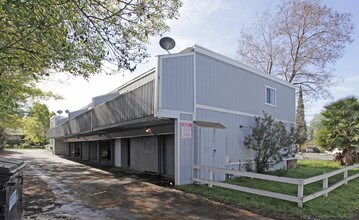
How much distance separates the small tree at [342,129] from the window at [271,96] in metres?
4.66

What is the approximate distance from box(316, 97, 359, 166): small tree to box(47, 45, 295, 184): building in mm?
2460

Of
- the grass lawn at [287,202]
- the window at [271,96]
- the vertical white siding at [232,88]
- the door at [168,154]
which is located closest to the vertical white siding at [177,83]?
the vertical white siding at [232,88]

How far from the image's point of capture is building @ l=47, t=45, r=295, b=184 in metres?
11.3

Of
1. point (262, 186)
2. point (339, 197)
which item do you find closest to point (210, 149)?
point (262, 186)

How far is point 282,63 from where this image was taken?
31.8 meters

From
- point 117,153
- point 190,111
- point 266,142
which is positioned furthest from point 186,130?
point 117,153

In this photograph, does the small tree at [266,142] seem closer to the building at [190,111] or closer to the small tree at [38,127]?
the building at [190,111]

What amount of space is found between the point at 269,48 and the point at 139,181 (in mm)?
24299

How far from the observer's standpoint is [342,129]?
18906 millimetres

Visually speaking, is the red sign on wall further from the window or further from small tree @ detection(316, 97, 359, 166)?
small tree @ detection(316, 97, 359, 166)

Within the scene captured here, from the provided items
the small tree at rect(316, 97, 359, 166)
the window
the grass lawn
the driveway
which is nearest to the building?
the window

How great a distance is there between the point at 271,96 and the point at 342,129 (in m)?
5.41

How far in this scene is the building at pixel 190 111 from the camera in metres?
11.3

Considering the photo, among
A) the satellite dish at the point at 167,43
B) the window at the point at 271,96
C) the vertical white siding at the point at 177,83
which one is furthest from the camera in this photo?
the window at the point at 271,96
